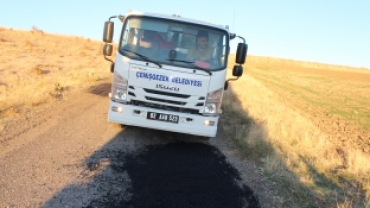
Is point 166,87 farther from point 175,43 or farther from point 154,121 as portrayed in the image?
point 175,43

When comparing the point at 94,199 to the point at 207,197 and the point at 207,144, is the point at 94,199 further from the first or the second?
the point at 207,144

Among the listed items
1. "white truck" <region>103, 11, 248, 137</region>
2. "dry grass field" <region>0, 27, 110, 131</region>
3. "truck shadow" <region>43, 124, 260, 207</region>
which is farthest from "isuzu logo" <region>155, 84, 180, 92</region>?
"dry grass field" <region>0, 27, 110, 131</region>

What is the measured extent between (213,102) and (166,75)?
3.65 feet

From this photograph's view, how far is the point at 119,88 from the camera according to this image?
6.81 m

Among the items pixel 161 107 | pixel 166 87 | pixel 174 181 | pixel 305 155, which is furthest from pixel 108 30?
pixel 305 155

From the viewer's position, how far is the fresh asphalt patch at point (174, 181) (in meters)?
4.56

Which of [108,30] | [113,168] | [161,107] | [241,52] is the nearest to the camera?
[113,168]

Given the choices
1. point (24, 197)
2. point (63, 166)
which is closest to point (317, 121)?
point (63, 166)

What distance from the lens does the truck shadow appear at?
4.46 meters

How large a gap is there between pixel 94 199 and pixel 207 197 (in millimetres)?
1596

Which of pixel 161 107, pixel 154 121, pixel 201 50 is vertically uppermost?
pixel 201 50

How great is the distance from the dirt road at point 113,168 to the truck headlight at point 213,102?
0.93 meters

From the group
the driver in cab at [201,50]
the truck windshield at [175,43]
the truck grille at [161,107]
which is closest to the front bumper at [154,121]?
the truck grille at [161,107]

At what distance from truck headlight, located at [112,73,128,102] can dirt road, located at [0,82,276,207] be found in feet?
3.06
